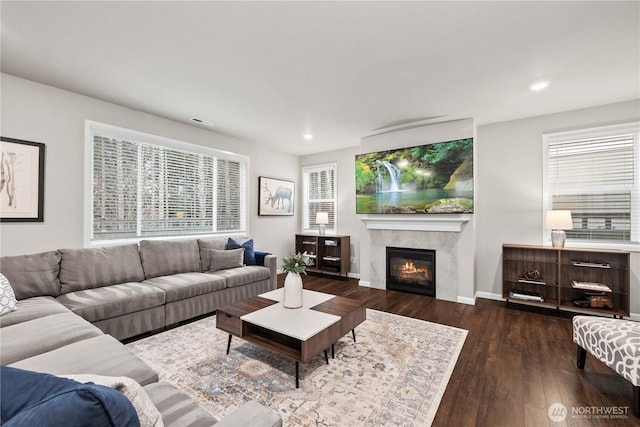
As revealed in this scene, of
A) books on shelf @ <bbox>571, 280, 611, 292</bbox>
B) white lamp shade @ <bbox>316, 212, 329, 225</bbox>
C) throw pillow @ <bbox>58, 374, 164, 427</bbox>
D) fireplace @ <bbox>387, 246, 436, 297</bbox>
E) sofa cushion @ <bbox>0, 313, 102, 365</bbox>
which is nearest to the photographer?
throw pillow @ <bbox>58, 374, 164, 427</bbox>

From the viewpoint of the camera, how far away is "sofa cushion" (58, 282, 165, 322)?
242 centimetres

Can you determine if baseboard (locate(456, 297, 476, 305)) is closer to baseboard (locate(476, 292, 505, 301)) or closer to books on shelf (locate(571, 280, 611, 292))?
baseboard (locate(476, 292, 505, 301))

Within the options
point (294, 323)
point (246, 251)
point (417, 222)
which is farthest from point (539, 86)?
point (246, 251)

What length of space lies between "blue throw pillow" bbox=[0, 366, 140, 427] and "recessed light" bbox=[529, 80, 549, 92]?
13.1 ft

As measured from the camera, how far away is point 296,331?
6.57ft

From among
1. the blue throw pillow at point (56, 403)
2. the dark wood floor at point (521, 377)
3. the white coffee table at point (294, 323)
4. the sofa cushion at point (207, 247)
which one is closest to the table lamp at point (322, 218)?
the sofa cushion at point (207, 247)

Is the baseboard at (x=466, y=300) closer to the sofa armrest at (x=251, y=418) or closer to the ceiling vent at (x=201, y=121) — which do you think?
the sofa armrest at (x=251, y=418)

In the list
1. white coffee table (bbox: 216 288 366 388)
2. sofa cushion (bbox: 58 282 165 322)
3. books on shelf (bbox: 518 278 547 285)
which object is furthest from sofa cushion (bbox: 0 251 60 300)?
books on shelf (bbox: 518 278 547 285)

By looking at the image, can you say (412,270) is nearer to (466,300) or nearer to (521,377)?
(466,300)

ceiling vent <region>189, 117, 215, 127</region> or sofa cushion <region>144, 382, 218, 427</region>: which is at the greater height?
ceiling vent <region>189, 117, 215, 127</region>

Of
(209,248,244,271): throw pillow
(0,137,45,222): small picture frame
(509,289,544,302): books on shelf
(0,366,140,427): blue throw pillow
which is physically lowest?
(509,289,544,302): books on shelf

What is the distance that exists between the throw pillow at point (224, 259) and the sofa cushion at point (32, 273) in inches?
60.8

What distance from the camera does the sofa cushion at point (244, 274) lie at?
3.58m

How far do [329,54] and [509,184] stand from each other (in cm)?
335
